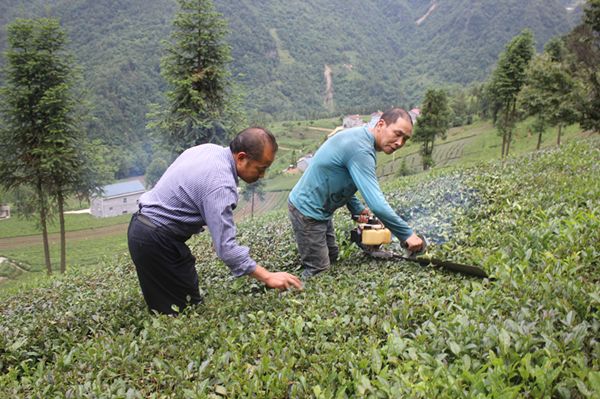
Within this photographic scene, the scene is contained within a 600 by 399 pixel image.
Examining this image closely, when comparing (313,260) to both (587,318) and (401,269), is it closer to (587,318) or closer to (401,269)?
(401,269)

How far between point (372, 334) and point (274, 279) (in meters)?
1.03

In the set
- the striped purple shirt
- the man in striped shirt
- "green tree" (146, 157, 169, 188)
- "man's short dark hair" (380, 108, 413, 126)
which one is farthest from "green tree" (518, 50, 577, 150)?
"green tree" (146, 157, 169, 188)

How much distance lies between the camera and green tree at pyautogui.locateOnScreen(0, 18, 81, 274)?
651 inches

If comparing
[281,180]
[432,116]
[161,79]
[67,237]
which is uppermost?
[161,79]

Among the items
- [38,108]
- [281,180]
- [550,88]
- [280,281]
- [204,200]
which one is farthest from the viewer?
[281,180]

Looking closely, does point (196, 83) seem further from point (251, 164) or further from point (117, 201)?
point (117, 201)

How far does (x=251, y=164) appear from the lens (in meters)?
3.71

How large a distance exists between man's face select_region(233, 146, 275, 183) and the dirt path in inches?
1987

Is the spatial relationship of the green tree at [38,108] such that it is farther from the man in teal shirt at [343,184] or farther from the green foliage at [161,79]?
the green foliage at [161,79]

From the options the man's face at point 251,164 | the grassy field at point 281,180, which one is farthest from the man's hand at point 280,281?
the grassy field at point 281,180

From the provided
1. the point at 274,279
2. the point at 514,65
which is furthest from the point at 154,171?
the point at 274,279

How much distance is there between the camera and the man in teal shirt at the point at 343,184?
4117mm

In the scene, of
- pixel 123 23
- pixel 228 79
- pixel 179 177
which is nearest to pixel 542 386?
pixel 179 177

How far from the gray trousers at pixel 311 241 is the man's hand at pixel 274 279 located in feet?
3.23
